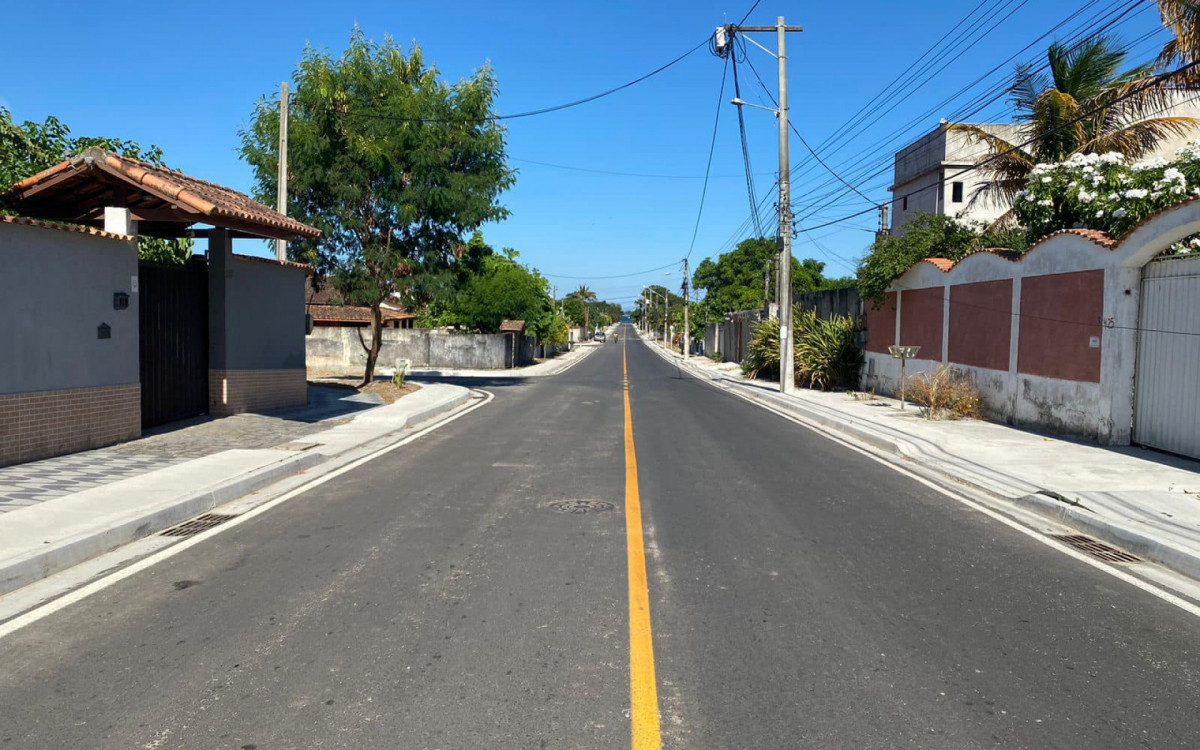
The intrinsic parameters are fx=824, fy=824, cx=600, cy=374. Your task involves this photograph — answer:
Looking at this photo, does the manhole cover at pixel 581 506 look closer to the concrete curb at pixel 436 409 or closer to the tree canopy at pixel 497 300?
the concrete curb at pixel 436 409

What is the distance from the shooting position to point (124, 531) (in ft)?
22.9

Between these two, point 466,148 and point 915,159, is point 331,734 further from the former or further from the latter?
point 915,159

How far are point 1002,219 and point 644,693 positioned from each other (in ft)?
68.9

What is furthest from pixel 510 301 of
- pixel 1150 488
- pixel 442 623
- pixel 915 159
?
pixel 442 623

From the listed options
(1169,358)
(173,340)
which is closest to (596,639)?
(1169,358)

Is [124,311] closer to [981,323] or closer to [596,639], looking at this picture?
[596,639]

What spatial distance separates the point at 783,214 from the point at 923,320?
5986 mm

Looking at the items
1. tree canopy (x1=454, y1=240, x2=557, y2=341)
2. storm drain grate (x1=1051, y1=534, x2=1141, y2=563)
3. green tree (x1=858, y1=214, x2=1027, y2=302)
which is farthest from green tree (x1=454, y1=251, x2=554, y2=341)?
storm drain grate (x1=1051, y1=534, x2=1141, y2=563)

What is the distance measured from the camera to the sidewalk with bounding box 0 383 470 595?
6.47 meters

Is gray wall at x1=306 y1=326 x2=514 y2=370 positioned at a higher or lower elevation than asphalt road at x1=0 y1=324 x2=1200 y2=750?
higher

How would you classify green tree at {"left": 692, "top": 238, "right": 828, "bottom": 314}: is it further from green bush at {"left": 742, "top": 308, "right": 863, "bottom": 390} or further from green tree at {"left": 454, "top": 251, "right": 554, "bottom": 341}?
green bush at {"left": 742, "top": 308, "right": 863, "bottom": 390}

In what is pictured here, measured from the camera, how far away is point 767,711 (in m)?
3.91

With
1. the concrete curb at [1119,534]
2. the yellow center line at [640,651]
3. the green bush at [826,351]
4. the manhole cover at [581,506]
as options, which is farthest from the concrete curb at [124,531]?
the green bush at [826,351]

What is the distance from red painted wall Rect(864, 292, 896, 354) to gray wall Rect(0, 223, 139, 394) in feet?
59.2
